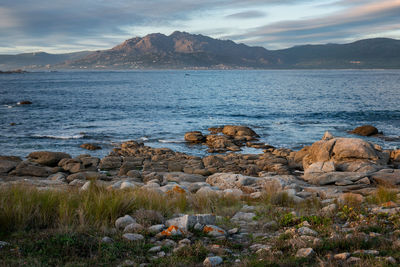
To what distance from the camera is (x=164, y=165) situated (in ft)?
62.1

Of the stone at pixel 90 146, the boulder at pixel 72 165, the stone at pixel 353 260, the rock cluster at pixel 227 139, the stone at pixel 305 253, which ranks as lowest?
the rock cluster at pixel 227 139

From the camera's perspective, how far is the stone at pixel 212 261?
5.05 m

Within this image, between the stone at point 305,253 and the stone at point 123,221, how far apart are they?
329 centimetres

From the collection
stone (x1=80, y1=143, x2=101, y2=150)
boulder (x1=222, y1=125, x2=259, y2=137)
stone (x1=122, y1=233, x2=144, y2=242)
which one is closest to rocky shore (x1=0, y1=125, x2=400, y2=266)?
stone (x1=122, y1=233, x2=144, y2=242)

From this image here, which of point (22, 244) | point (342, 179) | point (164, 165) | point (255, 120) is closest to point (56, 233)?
point (22, 244)

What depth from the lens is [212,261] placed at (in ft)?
16.7

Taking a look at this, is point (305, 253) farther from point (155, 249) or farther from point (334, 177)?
point (334, 177)

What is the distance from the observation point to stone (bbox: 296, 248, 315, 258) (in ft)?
17.0

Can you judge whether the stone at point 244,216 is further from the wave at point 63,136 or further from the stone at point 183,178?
the wave at point 63,136

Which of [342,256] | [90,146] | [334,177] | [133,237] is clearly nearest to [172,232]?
[133,237]

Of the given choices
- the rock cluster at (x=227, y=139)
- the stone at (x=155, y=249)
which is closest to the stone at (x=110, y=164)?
the rock cluster at (x=227, y=139)

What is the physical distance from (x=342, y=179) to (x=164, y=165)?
9.42 meters

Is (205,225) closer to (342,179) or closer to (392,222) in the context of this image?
(392,222)

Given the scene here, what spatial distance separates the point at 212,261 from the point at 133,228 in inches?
79.7
